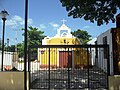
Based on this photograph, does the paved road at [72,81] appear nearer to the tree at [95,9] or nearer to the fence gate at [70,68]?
the fence gate at [70,68]

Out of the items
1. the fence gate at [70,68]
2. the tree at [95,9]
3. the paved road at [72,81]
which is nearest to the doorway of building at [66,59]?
the fence gate at [70,68]

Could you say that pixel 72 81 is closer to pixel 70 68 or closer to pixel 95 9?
pixel 70 68

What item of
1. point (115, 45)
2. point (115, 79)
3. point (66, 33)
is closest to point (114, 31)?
point (115, 45)

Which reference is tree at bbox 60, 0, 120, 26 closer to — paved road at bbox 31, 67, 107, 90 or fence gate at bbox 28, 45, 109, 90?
fence gate at bbox 28, 45, 109, 90

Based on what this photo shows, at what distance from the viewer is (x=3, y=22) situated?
44.8 ft

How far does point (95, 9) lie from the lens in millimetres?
14328

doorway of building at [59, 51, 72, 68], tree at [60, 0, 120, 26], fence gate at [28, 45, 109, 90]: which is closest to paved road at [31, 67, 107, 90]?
fence gate at [28, 45, 109, 90]

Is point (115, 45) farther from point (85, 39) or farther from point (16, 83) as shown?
point (85, 39)

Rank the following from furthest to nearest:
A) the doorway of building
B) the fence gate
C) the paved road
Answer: the doorway of building, the paved road, the fence gate

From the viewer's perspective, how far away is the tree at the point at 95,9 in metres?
14.0

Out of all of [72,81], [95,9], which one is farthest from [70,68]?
[95,9]

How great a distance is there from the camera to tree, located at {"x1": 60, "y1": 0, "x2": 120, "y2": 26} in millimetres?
14023

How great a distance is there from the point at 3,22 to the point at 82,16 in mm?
4868

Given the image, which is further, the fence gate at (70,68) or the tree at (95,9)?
the tree at (95,9)
